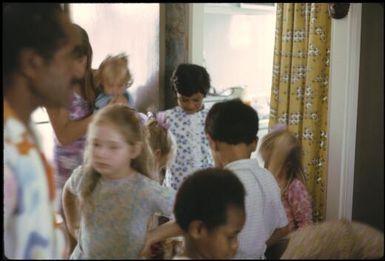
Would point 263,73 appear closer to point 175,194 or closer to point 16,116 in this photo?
point 175,194

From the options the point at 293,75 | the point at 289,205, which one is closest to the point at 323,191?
the point at 289,205

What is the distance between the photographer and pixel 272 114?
3.39 ft

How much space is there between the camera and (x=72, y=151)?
2.81 feet

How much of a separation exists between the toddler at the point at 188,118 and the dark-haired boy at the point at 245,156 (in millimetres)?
44

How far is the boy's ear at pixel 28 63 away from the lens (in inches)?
27.5

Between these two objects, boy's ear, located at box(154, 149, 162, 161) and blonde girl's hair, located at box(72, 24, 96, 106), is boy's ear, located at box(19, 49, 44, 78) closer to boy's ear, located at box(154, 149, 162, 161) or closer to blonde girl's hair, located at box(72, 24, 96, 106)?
blonde girl's hair, located at box(72, 24, 96, 106)

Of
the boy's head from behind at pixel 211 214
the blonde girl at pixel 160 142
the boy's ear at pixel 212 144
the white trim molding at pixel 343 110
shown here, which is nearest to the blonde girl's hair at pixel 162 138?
the blonde girl at pixel 160 142

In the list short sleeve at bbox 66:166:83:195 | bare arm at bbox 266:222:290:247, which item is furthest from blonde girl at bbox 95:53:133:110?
bare arm at bbox 266:222:290:247

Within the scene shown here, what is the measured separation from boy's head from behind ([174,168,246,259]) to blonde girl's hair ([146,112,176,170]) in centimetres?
20

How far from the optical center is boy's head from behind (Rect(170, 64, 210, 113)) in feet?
3.12

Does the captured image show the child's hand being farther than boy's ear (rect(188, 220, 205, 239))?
Yes

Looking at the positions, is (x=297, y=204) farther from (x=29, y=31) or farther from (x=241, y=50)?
(x=29, y=31)

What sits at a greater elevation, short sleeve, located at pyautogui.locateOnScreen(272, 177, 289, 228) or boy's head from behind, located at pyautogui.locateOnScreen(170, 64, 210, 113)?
boy's head from behind, located at pyautogui.locateOnScreen(170, 64, 210, 113)

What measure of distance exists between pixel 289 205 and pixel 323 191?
3.1 inches
